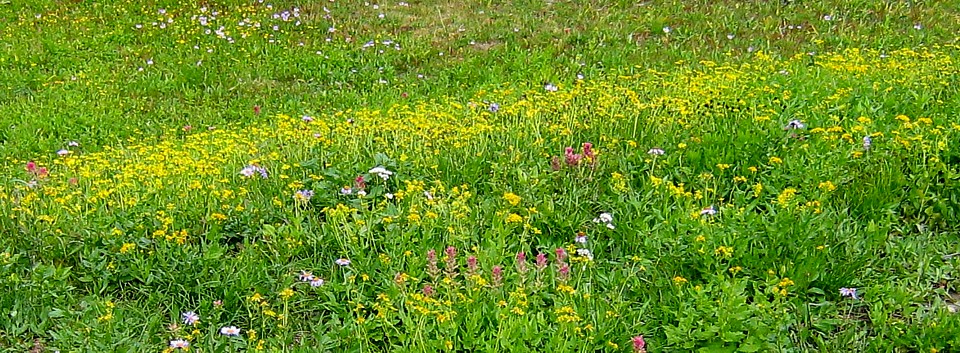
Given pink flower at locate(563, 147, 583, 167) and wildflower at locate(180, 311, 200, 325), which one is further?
pink flower at locate(563, 147, 583, 167)

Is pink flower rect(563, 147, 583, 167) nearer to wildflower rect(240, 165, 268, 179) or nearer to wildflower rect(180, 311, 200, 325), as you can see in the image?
wildflower rect(240, 165, 268, 179)

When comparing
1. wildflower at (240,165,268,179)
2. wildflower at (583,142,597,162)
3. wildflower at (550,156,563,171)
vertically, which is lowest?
wildflower at (240,165,268,179)

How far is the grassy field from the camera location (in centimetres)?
332

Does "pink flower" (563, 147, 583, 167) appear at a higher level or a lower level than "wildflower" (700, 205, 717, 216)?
lower

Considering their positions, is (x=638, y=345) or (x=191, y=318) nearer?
(x=638, y=345)

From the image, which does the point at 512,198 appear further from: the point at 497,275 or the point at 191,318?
the point at 191,318

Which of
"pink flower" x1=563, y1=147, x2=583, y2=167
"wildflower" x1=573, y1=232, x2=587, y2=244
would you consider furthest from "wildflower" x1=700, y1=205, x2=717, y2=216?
"pink flower" x1=563, y1=147, x2=583, y2=167

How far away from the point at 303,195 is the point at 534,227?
1.20 m

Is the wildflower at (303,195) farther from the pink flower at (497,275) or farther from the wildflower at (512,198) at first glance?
the pink flower at (497,275)

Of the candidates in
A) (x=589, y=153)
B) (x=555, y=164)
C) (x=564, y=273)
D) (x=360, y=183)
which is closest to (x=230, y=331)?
(x=360, y=183)

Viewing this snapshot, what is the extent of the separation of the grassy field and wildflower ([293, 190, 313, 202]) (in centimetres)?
2

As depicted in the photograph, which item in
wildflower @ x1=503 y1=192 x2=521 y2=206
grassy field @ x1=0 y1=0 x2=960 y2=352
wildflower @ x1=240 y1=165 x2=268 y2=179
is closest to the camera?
grassy field @ x1=0 y1=0 x2=960 y2=352

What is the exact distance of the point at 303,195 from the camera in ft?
14.1

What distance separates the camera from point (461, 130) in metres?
5.21
